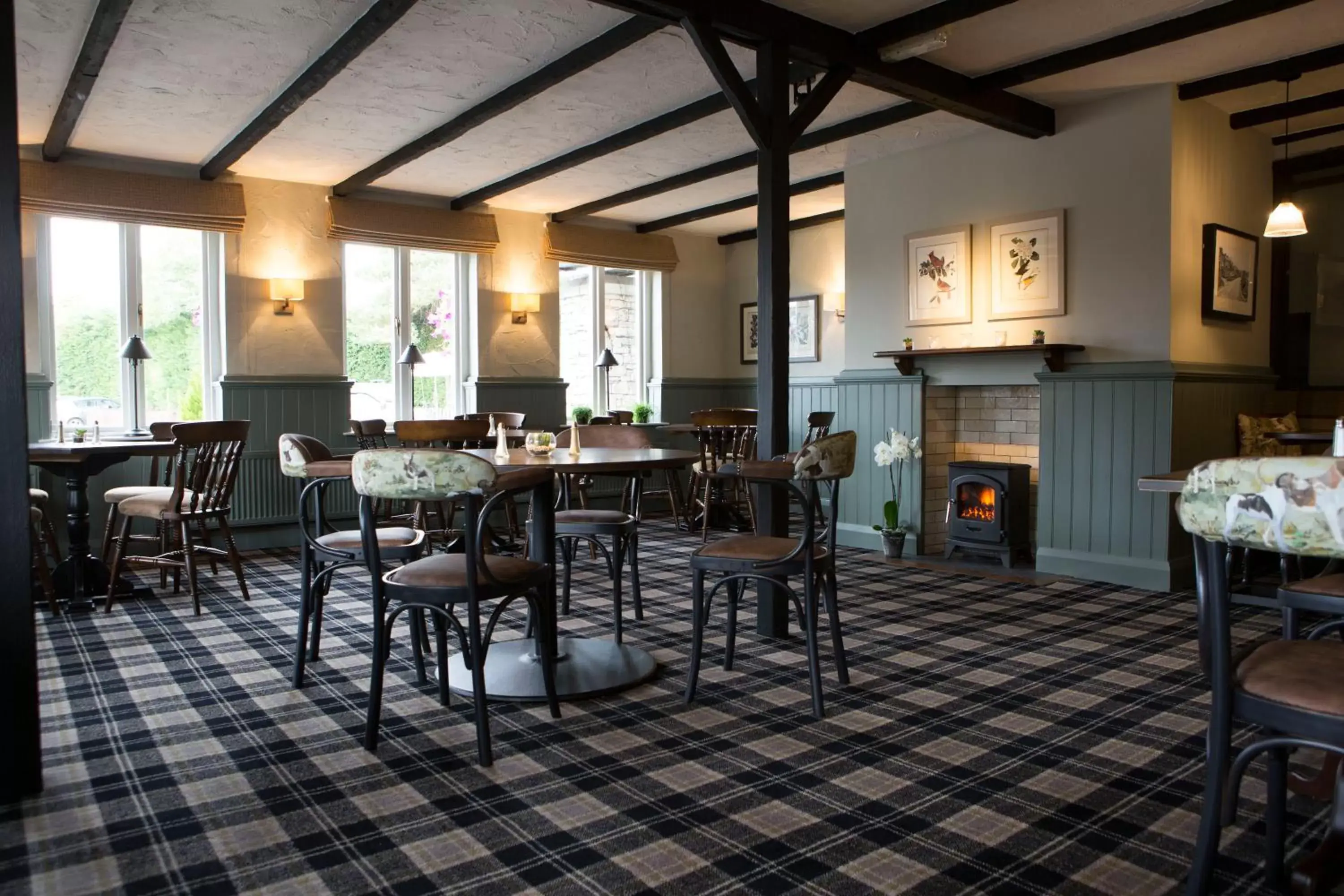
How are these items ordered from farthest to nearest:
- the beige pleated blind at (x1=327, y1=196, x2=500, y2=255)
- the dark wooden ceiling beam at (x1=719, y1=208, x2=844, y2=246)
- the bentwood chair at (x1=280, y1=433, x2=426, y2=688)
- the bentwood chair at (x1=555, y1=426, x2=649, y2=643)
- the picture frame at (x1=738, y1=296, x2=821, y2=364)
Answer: the picture frame at (x1=738, y1=296, x2=821, y2=364)
the dark wooden ceiling beam at (x1=719, y1=208, x2=844, y2=246)
the beige pleated blind at (x1=327, y1=196, x2=500, y2=255)
the bentwood chair at (x1=555, y1=426, x2=649, y2=643)
the bentwood chair at (x1=280, y1=433, x2=426, y2=688)

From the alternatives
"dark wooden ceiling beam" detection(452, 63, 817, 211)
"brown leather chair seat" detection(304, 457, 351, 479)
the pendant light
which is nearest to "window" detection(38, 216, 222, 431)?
"dark wooden ceiling beam" detection(452, 63, 817, 211)

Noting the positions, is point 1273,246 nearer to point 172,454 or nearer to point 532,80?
point 532,80

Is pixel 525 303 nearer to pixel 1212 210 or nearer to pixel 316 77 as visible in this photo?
pixel 316 77

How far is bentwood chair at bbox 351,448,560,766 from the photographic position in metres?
2.63

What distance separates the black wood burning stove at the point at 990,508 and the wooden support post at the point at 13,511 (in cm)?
523

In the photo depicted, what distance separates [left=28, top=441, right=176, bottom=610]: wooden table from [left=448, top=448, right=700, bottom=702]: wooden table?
90.7 inches

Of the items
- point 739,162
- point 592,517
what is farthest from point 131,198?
point 592,517

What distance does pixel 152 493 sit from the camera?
525 centimetres

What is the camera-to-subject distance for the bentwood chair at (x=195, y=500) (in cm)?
486

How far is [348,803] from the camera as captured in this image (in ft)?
8.18

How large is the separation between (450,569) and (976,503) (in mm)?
4306

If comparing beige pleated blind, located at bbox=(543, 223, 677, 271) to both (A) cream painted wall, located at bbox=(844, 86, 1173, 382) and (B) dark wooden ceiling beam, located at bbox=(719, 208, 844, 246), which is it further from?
(A) cream painted wall, located at bbox=(844, 86, 1173, 382)

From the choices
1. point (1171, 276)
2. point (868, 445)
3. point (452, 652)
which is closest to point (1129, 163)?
point (1171, 276)

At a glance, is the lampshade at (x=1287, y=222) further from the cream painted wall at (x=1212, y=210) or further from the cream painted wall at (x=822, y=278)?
the cream painted wall at (x=822, y=278)
